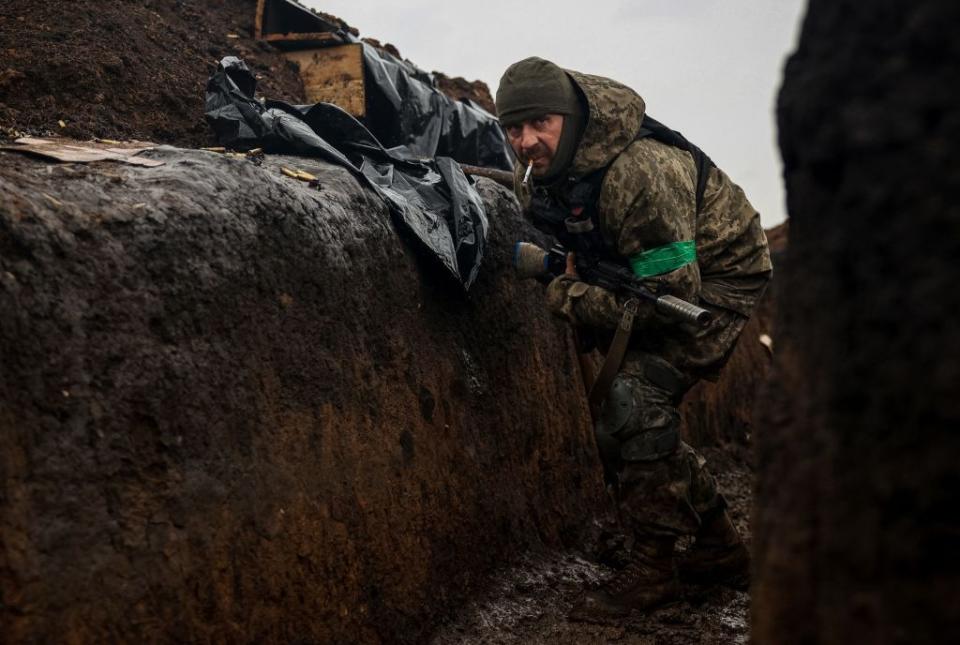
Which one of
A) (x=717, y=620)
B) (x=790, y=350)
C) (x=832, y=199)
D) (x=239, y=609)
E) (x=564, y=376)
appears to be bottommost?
(x=717, y=620)

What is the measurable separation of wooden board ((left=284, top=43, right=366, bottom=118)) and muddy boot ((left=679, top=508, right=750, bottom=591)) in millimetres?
3238

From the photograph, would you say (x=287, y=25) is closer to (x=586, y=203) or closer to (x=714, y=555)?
(x=586, y=203)

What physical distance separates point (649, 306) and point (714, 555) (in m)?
1.16

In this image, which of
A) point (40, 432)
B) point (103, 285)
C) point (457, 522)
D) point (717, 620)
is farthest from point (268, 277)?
point (717, 620)

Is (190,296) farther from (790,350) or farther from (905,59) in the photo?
(905,59)

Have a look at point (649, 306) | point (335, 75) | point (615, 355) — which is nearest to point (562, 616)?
point (615, 355)

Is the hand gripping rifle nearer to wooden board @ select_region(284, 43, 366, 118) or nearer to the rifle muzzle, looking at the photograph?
the rifle muzzle

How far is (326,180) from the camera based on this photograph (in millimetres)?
3654

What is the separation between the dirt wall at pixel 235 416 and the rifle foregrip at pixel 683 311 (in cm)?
102

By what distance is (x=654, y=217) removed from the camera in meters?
3.32

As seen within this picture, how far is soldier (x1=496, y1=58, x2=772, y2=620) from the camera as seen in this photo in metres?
3.39

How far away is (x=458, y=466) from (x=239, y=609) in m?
1.37

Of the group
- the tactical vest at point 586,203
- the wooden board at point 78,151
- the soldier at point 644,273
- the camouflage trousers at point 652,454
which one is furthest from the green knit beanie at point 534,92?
the wooden board at point 78,151

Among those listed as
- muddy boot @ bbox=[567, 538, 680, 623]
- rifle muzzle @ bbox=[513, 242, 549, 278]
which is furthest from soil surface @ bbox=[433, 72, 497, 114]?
muddy boot @ bbox=[567, 538, 680, 623]
